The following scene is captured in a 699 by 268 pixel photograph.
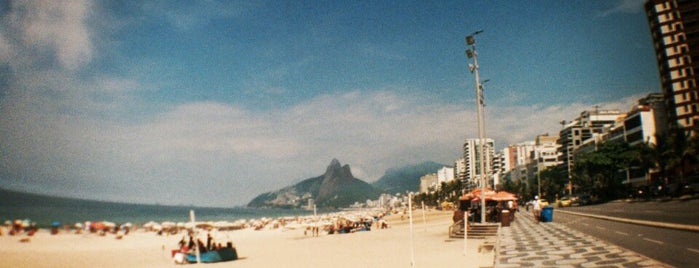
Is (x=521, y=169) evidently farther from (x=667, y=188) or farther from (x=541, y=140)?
(x=667, y=188)

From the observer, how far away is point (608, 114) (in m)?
106

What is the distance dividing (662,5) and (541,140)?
280 ft

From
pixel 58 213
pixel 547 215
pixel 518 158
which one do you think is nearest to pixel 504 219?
pixel 547 215

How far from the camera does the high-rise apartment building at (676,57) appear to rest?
178ft

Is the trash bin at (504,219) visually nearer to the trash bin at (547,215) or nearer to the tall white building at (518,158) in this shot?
the trash bin at (547,215)

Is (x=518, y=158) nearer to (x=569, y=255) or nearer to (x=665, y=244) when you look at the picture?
(x=665, y=244)

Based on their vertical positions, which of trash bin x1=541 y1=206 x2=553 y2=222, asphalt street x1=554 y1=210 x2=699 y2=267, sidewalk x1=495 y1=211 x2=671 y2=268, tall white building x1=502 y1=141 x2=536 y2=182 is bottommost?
sidewalk x1=495 y1=211 x2=671 y2=268

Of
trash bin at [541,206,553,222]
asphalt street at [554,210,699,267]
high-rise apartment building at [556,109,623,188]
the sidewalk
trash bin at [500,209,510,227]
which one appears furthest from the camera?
high-rise apartment building at [556,109,623,188]

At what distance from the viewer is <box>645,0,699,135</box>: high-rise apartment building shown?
2141 inches

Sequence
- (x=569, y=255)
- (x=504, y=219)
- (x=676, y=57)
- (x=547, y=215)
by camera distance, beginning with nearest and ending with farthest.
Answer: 1. (x=569, y=255)
2. (x=504, y=219)
3. (x=547, y=215)
4. (x=676, y=57)

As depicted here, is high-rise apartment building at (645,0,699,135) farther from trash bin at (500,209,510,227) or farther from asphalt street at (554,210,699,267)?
asphalt street at (554,210,699,267)

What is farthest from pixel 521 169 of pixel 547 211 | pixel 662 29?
pixel 547 211

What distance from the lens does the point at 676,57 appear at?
5619 cm

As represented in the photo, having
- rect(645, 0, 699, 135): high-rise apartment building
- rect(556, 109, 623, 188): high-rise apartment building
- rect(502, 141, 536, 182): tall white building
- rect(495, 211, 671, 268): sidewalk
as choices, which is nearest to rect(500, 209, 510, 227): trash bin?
rect(495, 211, 671, 268): sidewalk
